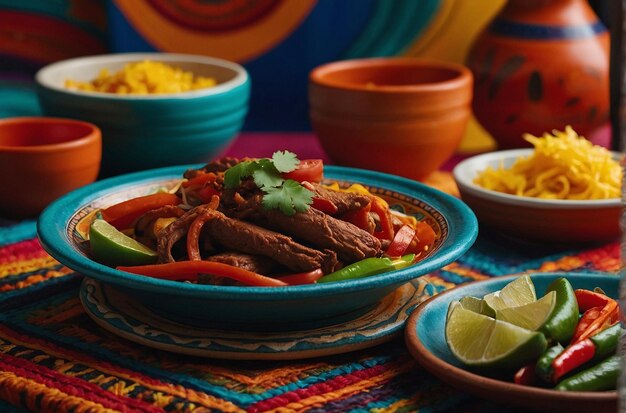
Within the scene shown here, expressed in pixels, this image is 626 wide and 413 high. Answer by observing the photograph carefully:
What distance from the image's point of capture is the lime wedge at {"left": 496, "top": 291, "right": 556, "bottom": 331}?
1.36 metres

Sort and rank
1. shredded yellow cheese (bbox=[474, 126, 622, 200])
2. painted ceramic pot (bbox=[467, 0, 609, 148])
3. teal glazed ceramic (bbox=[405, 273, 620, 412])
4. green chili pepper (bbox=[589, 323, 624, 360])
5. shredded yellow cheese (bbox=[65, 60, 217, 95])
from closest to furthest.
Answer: teal glazed ceramic (bbox=[405, 273, 620, 412]) → green chili pepper (bbox=[589, 323, 624, 360]) → shredded yellow cheese (bbox=[474, 126, 622, 200]) → shredded yellow cheese (bbox=[65, 60, 217, 95]) → painted ceramic pot (bbox=[467, 0, 609, 148])

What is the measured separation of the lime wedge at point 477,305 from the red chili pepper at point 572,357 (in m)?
0.16

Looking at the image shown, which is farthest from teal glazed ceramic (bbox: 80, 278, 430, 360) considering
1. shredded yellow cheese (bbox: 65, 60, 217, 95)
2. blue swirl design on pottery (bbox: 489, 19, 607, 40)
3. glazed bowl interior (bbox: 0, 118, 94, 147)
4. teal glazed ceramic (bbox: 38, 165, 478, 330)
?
blue swirl design on pottery (bbox: 489, 19, 607, 40)

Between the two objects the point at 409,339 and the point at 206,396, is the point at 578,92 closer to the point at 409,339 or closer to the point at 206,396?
the point at 409,339

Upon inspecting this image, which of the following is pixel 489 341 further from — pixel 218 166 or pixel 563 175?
pixel 563 175

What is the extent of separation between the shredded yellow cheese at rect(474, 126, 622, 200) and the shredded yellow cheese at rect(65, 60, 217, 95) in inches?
35.7

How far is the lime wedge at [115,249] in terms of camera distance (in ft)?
5.12

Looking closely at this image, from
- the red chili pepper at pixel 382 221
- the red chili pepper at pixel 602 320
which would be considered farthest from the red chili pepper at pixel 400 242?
the red chili pepper at pixel 602 320

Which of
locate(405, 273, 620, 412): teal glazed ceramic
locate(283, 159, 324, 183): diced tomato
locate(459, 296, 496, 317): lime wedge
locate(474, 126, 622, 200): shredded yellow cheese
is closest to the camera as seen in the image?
locate(405, 273, 620, 412): teal glazed ceramic

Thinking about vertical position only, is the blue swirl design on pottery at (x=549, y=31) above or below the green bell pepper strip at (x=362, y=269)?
above

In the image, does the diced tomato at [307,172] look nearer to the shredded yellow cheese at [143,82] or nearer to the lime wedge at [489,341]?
the lime wedge at [489,341]

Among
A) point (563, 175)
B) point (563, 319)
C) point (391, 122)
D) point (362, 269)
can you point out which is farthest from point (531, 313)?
point (391, 122)

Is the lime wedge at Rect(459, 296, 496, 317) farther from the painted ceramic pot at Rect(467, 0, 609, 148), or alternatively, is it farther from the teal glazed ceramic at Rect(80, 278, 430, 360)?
the painted ceramic pot at Rect(467, 0, 609, 148)

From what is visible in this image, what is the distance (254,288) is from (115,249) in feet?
1.00
